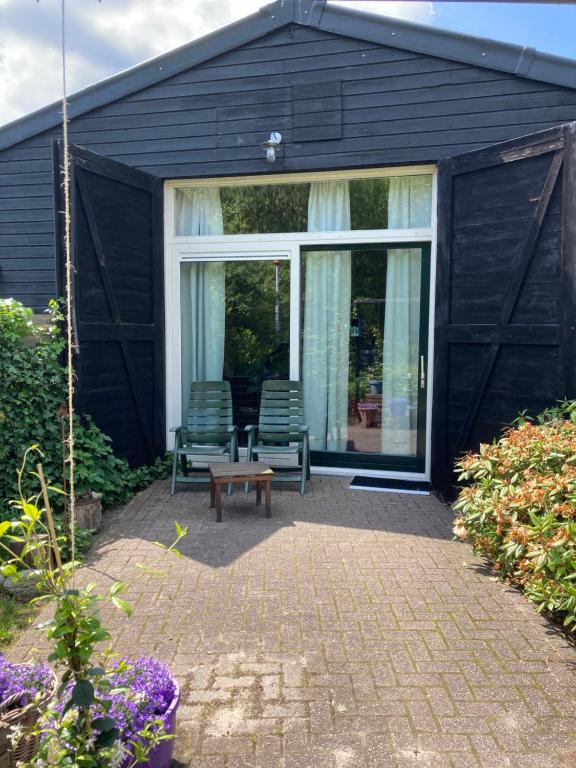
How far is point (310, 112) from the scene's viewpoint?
226 inches

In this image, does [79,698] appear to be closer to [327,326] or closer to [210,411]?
[210,411]

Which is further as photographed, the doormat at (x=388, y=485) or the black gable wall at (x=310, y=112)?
the doormat at (x=388, y=485)

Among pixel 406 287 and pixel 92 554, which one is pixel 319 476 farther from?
pixel 92 554

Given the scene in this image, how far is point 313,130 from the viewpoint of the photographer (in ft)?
18.9

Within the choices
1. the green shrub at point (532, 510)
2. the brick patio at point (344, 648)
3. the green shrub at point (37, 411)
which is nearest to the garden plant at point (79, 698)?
the brick patio at point (344, 648)

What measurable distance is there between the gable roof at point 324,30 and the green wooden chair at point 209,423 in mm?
3117

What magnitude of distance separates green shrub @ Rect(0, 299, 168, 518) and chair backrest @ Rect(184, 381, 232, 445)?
99 cm

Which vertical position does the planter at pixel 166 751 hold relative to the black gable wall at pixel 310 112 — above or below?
below

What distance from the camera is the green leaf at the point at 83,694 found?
5.42ft

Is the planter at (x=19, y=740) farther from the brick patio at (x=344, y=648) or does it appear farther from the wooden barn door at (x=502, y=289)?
the wooden barn door at (x=502, y=289)

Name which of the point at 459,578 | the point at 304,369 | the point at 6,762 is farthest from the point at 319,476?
the point at 6,762

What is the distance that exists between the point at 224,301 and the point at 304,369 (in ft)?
3.73

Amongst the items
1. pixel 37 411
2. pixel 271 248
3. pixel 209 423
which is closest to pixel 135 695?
pixel 37 411

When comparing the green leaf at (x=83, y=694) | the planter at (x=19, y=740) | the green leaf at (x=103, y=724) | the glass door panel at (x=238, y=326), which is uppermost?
the glass door panel at (x=238, y=326)
